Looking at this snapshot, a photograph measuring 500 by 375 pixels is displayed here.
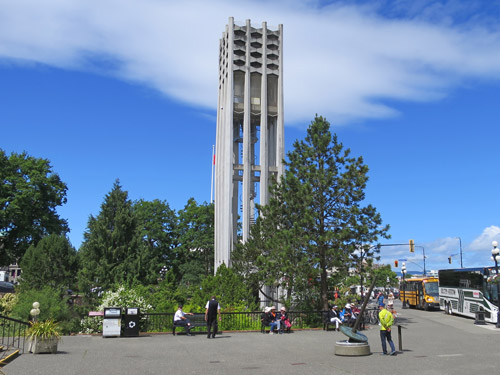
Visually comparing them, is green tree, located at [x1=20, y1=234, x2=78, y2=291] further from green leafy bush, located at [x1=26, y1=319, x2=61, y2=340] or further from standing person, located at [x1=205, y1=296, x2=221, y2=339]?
green leafy bush, located at [x1=26, y1=319, x2=61, y2=340]

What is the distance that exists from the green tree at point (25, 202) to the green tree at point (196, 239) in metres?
15.9

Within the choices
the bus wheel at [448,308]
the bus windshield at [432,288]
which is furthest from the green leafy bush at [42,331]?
the bus windshield at [432,288]

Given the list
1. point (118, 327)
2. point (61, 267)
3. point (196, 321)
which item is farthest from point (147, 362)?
point (61, 267)

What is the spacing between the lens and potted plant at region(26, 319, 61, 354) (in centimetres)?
1506

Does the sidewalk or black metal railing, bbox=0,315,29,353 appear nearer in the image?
the sidewalk

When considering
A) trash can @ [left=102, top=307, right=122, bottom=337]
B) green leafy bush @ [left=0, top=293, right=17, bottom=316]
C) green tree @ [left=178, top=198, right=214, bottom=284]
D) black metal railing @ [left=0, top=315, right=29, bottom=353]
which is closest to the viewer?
black metal railing @ [left=0, top=315, right=29, bottom=353]

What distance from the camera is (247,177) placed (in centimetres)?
4550

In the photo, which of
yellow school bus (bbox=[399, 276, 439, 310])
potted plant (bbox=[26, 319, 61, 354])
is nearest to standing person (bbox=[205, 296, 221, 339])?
potted plant (bbox=[26, 319, 61, 354])

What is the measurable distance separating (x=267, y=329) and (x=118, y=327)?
267 inches

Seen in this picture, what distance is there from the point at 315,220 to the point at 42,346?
51.2 ft

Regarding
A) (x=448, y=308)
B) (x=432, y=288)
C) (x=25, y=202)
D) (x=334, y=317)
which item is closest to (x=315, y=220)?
(x=334, y=317)

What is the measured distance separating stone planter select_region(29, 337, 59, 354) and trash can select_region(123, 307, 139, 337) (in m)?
4.92

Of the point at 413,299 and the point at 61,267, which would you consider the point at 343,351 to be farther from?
the point at 413,299

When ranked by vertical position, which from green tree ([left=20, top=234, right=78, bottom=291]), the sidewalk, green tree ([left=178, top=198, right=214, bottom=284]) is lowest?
the sidewalk
